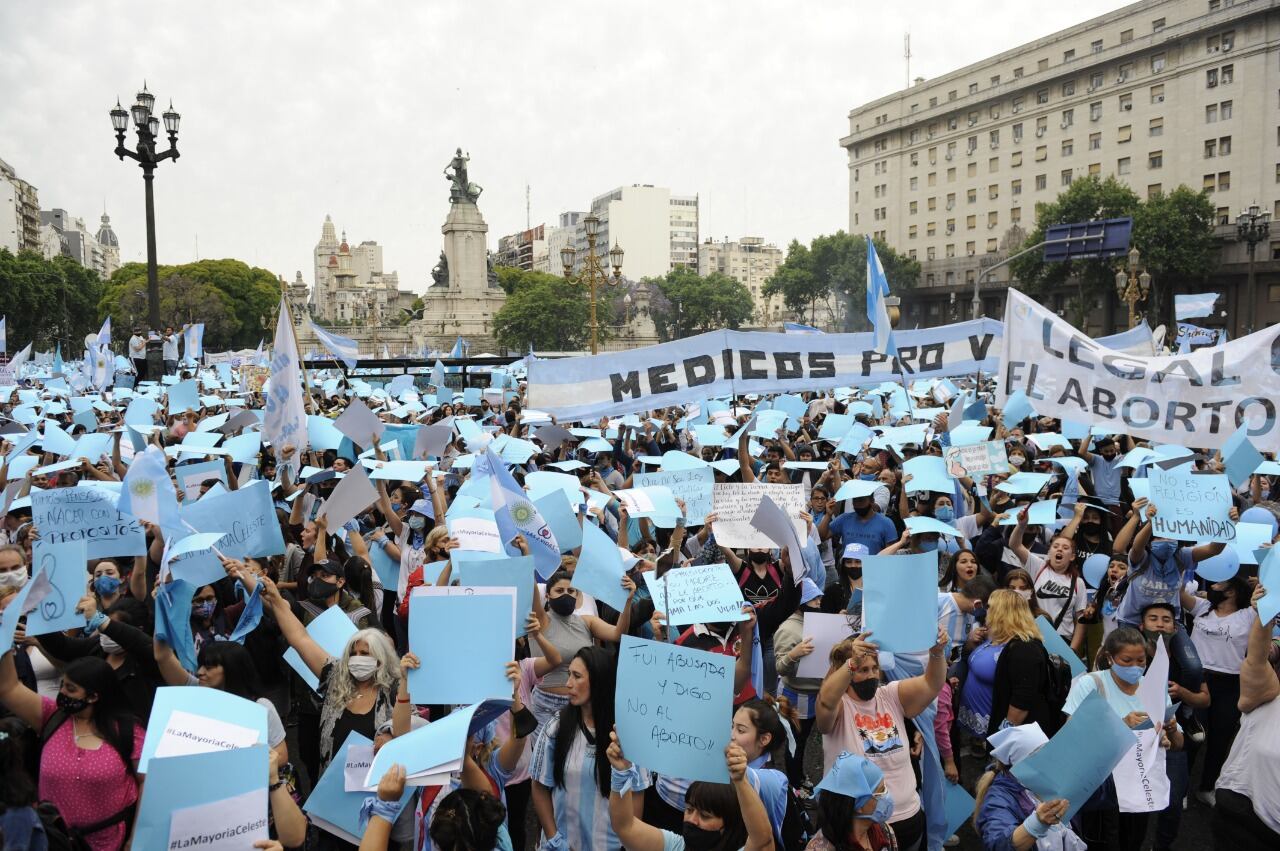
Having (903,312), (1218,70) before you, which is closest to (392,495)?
(1218,70)

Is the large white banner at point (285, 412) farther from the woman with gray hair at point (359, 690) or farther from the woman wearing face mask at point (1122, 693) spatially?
the woman wearing face mask at point (1122, 693)

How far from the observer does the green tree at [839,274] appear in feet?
230

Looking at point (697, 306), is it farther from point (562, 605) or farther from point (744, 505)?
point (562, 605)

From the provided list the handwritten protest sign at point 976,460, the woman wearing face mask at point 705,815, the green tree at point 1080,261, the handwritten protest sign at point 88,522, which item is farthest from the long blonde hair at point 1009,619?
the green tree at point 1080,261

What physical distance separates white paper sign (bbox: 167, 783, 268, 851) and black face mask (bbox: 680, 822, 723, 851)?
1.34 meters

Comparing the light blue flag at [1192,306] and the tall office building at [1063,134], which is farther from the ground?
the tall office building at [1063,134]

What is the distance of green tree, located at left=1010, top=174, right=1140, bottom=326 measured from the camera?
2028 inches

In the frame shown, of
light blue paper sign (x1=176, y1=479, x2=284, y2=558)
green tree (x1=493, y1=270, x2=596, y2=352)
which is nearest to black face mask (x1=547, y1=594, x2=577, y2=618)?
light blue paper sign (x1=176, y1=479, x2=284, y2=558)

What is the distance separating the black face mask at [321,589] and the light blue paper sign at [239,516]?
1.24 ft

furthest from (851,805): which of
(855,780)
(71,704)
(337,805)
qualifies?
(71,704)

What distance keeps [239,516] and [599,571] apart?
7.45 feet

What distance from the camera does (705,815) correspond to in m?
3.20

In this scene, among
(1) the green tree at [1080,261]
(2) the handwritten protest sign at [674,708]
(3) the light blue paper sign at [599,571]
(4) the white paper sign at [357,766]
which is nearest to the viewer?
(2) the handwritten protest sign at [674,708]

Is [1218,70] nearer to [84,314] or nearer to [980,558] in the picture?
[980,558]
